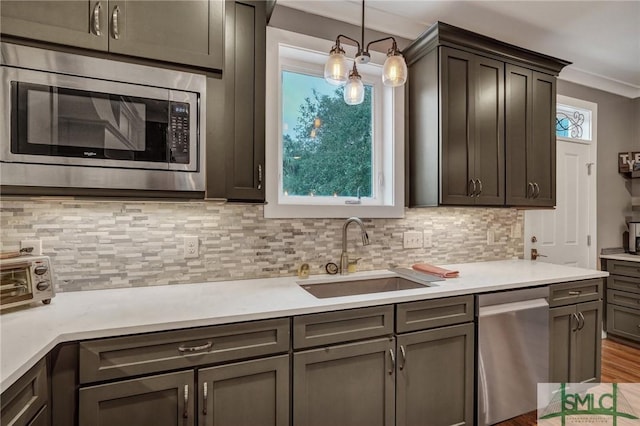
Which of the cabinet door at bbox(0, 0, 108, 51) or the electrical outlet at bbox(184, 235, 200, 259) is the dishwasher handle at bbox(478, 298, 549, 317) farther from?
the cabinet door at bbox(0, 0, 108, 51)

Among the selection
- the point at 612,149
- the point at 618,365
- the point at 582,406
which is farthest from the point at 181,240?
the point at 612,149

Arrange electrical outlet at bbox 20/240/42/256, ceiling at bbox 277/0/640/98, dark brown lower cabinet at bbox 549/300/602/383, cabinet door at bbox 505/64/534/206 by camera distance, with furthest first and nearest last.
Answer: cabinet door at bbox 505/64/534/206 < ceiling at bbox 277/0/640/98 < dark brown lower cabinet at bbox 549/300/602/383 < electrical outlet at bbox 20/240/42/256

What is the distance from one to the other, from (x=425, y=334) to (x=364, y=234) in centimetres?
63

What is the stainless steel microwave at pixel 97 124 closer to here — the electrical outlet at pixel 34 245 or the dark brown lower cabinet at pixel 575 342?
the electrical outlet at pixel 34 245

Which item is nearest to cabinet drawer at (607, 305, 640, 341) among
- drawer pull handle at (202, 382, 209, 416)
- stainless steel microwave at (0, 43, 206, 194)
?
drawer pull handle at (202, 382, 209, 416)

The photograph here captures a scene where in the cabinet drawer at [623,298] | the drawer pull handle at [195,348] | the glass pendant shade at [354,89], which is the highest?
the glass pendant shade at [354,89]

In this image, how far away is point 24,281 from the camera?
4.36ft

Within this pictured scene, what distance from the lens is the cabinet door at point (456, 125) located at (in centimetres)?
218

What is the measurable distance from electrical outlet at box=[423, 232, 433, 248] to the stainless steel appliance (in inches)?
87.3

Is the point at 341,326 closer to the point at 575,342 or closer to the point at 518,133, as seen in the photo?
the point at 575,342

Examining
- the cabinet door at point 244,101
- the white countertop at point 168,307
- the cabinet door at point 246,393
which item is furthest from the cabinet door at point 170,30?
the cabinet door at point 246,393

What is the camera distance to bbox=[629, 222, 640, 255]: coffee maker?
348 centimetres

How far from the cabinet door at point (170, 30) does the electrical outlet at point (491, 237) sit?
94.4 inches

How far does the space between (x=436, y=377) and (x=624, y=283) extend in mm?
2843
